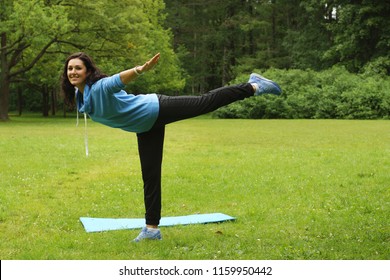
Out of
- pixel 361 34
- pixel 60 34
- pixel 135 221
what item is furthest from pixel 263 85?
pixel 361 34

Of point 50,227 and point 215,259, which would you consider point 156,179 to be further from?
point 50,227

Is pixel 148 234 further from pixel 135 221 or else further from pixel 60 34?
pixel 60 34

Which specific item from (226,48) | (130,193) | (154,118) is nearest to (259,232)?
(154,118)

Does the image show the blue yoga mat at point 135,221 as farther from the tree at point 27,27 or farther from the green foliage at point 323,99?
the green foliage at point 323,99

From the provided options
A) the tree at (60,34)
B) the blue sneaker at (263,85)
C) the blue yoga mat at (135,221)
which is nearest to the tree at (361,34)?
the tree at (60,34)

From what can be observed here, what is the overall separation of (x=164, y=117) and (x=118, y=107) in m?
0.52

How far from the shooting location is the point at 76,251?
5617mm

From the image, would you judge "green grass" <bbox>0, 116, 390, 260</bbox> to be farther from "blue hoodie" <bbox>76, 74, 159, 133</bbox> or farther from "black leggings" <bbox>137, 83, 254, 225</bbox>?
"blue hoodie" <bbox>76, 74, 159, 133</bbox>

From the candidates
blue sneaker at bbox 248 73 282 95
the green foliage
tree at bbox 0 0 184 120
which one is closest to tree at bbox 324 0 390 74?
the green foliage

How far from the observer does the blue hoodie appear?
543 cm

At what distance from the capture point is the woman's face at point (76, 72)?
5.62 m

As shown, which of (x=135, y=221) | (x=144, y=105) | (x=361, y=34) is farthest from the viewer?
(x=361, y=34)

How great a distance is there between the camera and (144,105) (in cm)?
566

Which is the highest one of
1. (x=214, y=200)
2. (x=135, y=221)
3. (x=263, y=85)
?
(x=263, y=85)
